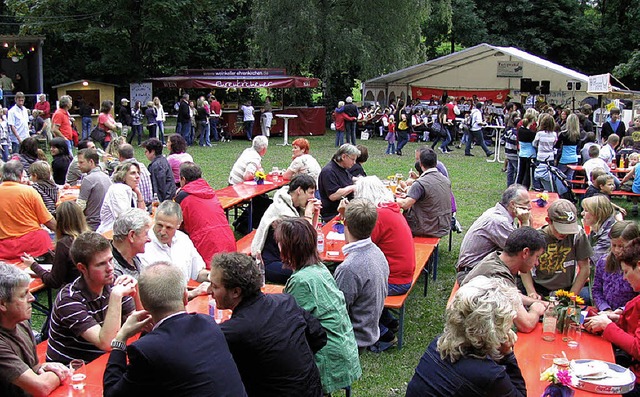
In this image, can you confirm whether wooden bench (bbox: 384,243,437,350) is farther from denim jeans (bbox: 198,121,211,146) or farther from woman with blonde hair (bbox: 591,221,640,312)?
denim jeans (bbox: 198,121,211,146)

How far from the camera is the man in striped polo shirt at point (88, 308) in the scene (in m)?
3.70

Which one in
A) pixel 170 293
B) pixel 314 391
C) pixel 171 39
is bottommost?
pixel 314 391

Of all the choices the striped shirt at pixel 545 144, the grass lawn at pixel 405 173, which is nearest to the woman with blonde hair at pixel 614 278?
the grass lawn at pixel 405 173

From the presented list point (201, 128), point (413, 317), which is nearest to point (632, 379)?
point (413, 317)

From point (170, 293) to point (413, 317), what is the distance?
4008 millimetres

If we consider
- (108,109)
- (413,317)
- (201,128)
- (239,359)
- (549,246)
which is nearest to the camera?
(239,359)

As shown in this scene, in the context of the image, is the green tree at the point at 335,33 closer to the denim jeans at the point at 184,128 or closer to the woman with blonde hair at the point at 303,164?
the denim jeans at the point at 184,128

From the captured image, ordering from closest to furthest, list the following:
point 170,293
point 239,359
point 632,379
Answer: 1. point 170,293
2. point 239,359
3. point 632,379

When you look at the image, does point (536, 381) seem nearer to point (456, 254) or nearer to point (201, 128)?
point (456, 254)

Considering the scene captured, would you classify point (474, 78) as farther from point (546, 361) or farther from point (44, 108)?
point (546, 361)

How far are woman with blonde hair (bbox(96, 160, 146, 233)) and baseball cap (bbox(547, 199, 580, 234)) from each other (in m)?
4.05

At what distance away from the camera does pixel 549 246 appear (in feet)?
17.3

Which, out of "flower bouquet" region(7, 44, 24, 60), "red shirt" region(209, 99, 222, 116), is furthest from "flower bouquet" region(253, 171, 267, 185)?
"flower bouquet" region(7, 44, 24, 60)

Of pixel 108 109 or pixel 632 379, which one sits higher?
pixel 108 109
